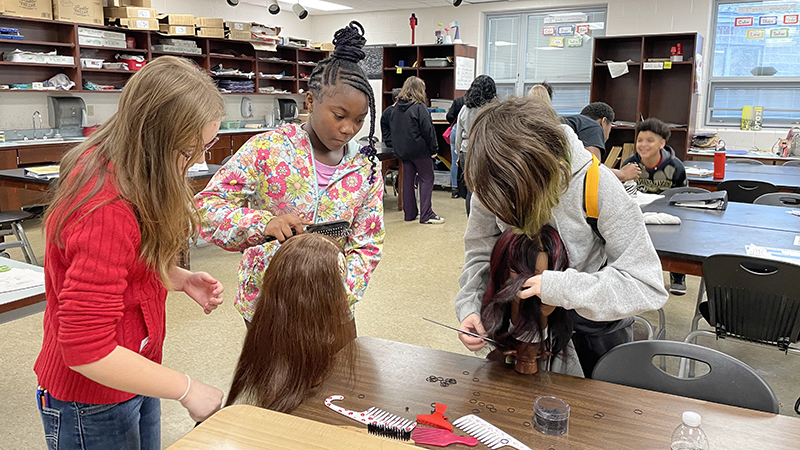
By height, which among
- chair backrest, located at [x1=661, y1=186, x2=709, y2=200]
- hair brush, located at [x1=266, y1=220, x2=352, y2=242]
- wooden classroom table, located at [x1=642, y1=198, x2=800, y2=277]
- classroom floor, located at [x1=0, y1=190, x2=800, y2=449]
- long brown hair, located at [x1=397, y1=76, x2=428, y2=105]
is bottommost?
classroom floor, located at [x1=0, y1=190, x2=800, y2=449]

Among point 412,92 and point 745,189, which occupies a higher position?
point 412,92

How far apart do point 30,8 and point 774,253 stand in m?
6.65

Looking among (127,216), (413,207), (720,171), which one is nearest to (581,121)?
(720,171)

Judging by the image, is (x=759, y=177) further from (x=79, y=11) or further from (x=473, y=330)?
(x=79, y=11)

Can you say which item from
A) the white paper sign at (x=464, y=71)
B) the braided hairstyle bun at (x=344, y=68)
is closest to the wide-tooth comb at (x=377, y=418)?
the braided hairstyle bun at (x=344, y=68)

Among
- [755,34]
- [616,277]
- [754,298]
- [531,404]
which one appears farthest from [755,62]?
Result: [531,404]

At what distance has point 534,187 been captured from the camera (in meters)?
1.14

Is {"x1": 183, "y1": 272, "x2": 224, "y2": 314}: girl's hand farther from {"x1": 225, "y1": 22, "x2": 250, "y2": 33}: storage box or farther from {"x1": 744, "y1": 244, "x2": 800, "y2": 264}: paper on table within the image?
{"x1": 225, "y1": 22, "x2": 250, "y2": 33}: storage box

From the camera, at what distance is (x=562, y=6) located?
8.14 m

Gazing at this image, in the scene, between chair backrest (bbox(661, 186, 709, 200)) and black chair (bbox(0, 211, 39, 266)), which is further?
black chair (bbox(0, 211, 39, 266))

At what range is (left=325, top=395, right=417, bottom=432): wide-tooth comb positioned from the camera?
111 centimetres

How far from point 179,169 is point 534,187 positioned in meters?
0.66

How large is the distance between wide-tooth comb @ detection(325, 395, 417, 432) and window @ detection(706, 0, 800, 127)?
24.9 feet

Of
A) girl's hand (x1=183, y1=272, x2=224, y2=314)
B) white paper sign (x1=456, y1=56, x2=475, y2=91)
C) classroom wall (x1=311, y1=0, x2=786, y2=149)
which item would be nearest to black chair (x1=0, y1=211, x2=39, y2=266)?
girl's hand (x1=183, y1=272, x2=224, y2=314)
